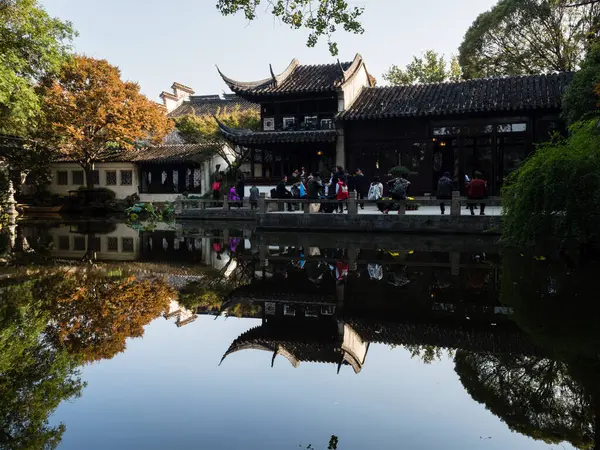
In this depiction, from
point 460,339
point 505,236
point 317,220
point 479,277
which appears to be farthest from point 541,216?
point 317,220

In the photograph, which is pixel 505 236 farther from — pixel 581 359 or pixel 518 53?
pixel 518 53

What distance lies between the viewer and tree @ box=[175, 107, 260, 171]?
29509 mm

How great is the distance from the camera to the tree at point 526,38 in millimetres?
23938

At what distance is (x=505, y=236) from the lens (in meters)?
10.5

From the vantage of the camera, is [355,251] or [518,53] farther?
[518,53]

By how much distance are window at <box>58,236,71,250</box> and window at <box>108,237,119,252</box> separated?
1.06 m

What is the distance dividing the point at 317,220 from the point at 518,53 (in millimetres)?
15978

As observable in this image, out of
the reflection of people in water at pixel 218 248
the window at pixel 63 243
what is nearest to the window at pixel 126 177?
the window at pixel 63 243

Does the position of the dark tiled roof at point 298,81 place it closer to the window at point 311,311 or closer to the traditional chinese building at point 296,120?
the traditional chinese building at point 296,120

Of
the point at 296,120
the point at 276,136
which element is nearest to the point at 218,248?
the point at 276,136

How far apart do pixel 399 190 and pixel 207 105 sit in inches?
1167

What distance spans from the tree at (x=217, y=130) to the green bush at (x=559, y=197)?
19762 millimetres

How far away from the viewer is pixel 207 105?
42.4m

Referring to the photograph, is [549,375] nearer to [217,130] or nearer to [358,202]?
[358,202]
